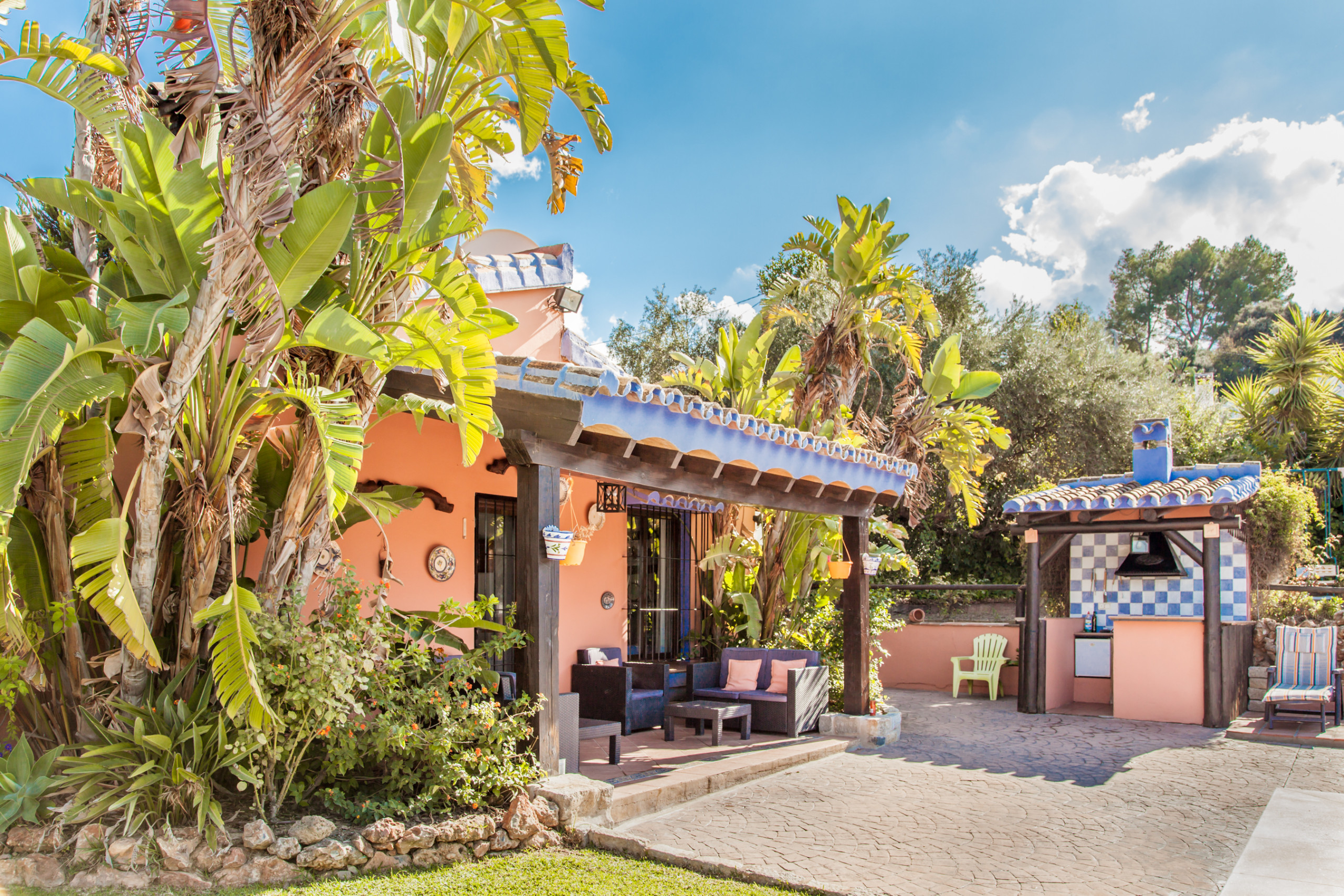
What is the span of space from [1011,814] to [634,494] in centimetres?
546

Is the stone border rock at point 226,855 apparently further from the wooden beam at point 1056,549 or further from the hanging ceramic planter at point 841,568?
the wooden beam at point 1056,549

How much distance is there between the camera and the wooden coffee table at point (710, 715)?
328 inches

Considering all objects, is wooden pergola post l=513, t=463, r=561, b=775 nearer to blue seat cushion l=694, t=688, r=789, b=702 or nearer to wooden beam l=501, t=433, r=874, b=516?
wooden beam l=501, t=433, r=874, b=516

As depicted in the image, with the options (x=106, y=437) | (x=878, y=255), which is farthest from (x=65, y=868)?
(x=878, y=255)

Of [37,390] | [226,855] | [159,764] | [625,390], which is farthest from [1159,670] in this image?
[37,390]

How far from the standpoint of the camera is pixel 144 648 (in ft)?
14.2

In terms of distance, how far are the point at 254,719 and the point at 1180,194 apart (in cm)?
5843

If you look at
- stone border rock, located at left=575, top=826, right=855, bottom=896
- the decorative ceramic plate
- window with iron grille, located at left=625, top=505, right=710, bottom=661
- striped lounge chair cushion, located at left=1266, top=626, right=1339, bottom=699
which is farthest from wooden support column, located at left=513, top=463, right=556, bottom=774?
striped lounge chair cushion, located at left=1266, top=626, right=1339, bottom=699

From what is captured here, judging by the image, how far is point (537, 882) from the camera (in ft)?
15.3

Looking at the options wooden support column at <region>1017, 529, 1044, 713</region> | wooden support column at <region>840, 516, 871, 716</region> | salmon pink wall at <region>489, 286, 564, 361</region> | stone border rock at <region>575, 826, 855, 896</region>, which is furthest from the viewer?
wooden support column at <region>1017, 529, 1044, 713</region>

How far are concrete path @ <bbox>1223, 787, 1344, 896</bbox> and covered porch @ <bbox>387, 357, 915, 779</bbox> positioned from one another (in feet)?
13.2

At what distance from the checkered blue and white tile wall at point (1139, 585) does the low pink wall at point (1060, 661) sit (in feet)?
2.10

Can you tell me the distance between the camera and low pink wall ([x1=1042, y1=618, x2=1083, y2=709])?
12.0 meters

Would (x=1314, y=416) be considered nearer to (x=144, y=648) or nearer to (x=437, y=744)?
(x=437, y=744)
